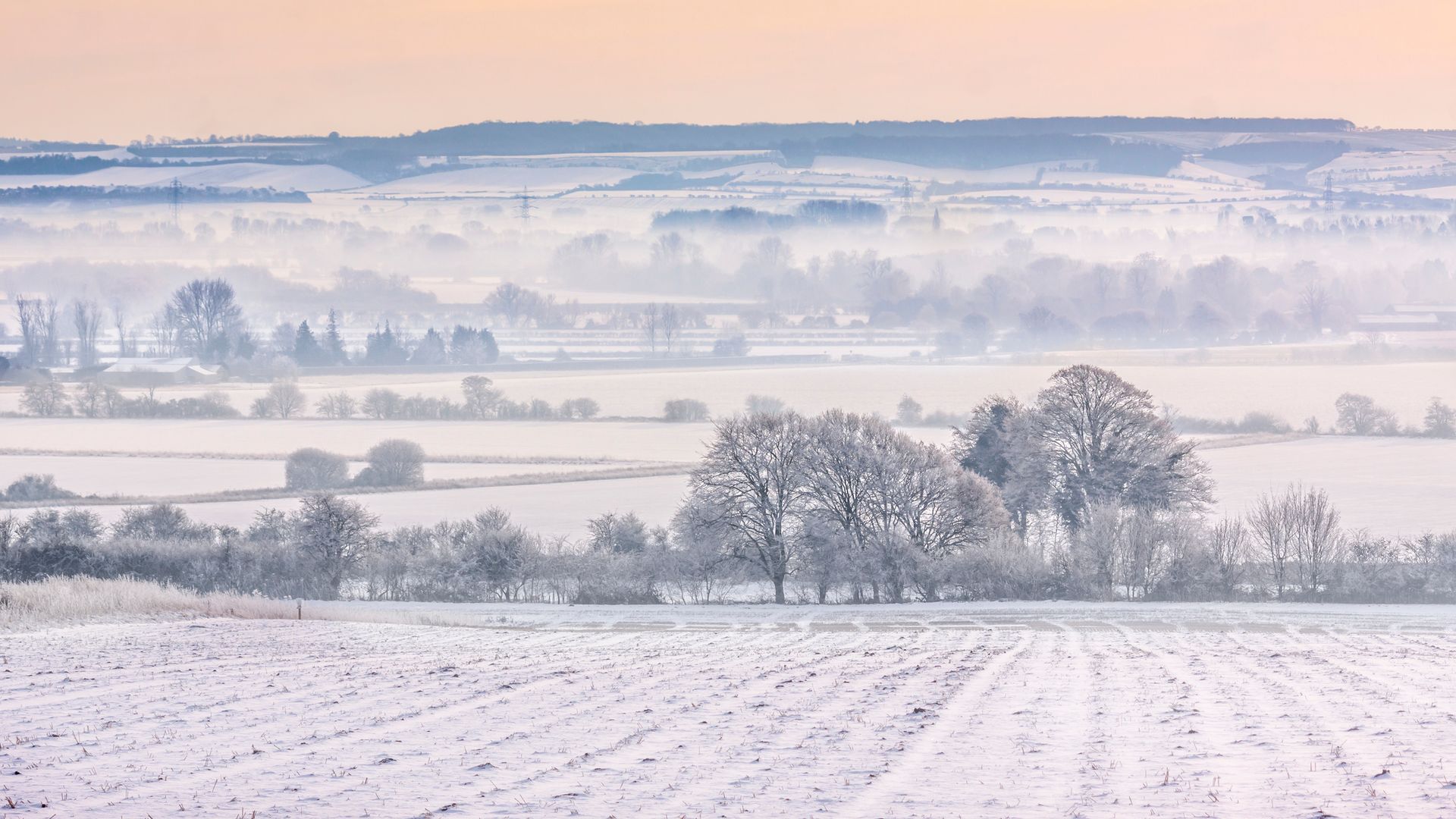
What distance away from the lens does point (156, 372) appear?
126 meters

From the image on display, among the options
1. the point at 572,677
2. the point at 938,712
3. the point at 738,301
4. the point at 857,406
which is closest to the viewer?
the point at 938,712

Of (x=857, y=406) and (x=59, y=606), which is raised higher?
(x=857, y=406)

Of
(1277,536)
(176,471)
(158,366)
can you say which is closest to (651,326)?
(158,366)

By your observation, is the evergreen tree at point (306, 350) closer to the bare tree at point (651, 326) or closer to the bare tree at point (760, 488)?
the bare tree at point (651, 326)

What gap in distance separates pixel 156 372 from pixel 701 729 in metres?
124

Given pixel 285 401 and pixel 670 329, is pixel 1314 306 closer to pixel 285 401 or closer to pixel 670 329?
pixel 670 329

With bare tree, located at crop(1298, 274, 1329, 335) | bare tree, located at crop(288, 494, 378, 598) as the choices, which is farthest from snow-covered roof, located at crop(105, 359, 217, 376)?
bare tree, located at crop(1298, 274, 1329, 335)

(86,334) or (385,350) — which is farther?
(86,334)

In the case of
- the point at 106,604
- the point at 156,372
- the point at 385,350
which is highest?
the point at 385,350

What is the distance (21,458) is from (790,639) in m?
67.4

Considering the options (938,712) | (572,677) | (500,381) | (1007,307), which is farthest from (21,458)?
(1007,307)

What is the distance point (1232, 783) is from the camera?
1173cm

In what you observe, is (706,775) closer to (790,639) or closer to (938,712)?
(938,712)

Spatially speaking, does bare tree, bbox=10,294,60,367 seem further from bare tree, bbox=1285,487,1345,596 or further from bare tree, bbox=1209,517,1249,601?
bare tree, bbox=1285,487,1345,596
